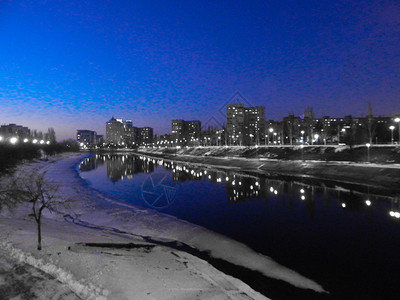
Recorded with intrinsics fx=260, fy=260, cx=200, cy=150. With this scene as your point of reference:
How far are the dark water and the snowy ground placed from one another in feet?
4.03

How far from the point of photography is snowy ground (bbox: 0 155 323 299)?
9156 millimetres

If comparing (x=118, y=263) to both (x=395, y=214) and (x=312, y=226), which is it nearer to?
(x=312, y=226)

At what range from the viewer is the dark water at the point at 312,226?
11883 millimetres

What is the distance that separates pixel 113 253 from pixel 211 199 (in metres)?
18.6

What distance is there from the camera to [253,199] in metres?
29.8

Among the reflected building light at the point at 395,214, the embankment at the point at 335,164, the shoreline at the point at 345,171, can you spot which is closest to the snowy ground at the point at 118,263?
the reflected building light at the point at 395,214

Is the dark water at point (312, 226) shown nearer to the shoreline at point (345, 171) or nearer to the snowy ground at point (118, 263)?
the snowy ground at point (118, 263)

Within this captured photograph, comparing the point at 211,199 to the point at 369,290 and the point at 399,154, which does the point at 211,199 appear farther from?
the point at 399,154

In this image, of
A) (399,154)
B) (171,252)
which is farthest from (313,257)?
(399,154)

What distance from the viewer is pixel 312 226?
19781 millimetres

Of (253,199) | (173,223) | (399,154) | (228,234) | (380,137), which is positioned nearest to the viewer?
(228,234)

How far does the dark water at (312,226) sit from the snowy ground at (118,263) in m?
1.23

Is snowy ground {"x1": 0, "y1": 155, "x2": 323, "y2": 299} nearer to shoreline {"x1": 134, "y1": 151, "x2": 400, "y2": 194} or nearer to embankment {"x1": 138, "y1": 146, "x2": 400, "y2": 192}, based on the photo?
shoreline {"x1": 134, "y1": 151, "x2": 400, "y2": 194}

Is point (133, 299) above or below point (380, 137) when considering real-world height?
below
